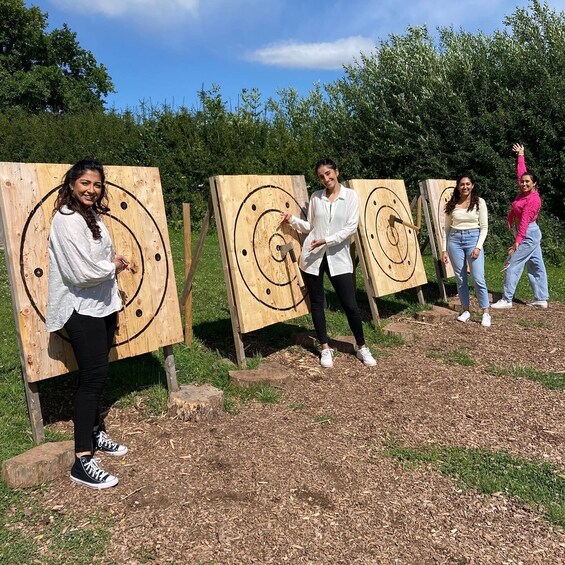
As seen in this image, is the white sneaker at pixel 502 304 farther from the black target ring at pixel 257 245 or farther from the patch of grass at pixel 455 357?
the black target ring at pixel 257 245

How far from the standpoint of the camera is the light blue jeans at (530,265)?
7586mm

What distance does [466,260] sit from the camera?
6969 mm

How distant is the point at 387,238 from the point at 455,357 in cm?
196

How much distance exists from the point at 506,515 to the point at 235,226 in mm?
3338

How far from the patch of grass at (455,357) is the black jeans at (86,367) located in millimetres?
3563

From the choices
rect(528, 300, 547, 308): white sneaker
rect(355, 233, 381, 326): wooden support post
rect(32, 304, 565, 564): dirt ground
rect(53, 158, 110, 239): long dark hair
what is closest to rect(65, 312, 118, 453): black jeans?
rect(32, 304, 565, 564): dirt ground

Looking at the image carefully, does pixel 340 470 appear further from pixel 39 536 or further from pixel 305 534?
pixel 39 536

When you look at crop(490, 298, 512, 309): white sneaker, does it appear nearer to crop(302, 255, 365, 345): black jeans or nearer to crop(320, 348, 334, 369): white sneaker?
crop(302, 255, 365, 345): black jeans

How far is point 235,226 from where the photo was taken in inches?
205

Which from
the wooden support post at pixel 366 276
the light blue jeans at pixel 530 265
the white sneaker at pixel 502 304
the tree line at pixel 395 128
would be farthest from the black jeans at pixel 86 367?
the tree line at pixel 395 128

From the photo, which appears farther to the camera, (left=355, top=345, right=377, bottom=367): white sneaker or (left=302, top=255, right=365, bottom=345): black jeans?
(left=355, top=345, right=377, bottom=367): white sneaker

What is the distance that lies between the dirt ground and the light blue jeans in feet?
9.50

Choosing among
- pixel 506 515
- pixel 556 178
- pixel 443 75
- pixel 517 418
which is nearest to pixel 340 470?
pixel 506 515

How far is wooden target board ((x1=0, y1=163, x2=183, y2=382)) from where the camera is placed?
11.3 feet
